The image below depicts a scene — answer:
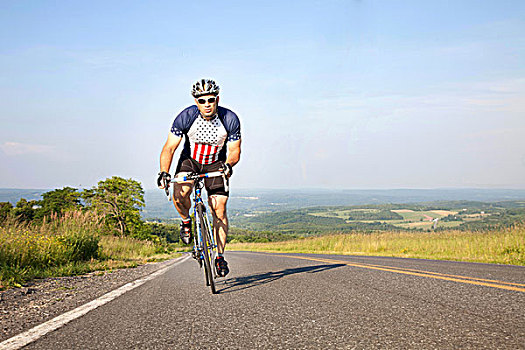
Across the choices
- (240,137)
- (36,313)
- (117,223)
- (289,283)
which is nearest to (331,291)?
(289,283)

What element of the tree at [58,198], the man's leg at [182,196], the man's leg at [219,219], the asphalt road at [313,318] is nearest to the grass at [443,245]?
the asphalt road at [313,318]

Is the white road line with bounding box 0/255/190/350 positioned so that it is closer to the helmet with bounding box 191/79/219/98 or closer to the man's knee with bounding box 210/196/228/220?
the man's knee with bounding box 210/196/228/220

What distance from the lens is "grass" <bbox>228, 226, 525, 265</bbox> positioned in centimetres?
1270

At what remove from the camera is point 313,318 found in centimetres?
322

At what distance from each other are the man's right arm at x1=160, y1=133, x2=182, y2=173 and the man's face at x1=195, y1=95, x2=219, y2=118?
51 centimetres

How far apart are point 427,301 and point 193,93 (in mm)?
3633

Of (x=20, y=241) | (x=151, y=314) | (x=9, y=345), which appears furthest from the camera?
(x=20, y=241)

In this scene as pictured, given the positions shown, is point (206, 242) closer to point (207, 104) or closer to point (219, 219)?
point (219, 219)

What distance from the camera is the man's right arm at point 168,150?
536 cm

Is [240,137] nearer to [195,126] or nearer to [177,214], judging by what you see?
[195,126]

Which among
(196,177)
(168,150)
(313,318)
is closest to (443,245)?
(196,177)

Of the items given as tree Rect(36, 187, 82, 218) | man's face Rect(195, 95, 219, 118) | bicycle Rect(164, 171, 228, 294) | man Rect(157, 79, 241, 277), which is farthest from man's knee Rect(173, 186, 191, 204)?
tree Rect(36, 187, 82, 218)

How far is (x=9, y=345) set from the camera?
8.81ft

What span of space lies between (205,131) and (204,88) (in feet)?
1.87
